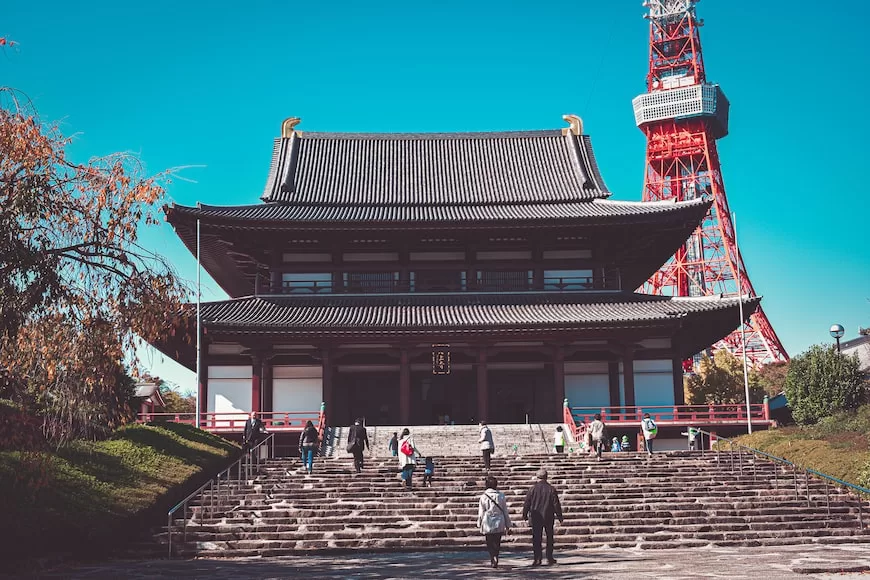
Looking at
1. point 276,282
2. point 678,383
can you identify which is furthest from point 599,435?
point 276,282

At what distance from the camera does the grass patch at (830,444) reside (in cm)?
2405

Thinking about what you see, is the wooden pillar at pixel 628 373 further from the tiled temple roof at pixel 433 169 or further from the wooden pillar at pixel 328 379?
the wooden pillar at pixel 328 379

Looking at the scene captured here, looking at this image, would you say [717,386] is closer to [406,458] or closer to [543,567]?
[406,458]

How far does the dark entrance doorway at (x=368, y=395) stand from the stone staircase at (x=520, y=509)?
10586 mm

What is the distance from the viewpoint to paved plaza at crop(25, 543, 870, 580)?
47.1 feet

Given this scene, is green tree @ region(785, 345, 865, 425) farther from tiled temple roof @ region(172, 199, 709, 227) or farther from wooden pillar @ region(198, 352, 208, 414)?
wooden pillar @ region(198, 352, 208, 414)

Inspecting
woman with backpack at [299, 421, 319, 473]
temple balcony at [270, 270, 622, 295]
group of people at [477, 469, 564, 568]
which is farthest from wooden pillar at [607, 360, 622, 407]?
group of people at [477, 469, 564, 568]

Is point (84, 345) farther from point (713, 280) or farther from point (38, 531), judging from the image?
point (713, 280)

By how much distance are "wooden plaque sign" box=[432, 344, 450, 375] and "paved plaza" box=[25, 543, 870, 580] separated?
55.8 feet

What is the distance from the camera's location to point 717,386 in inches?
2211

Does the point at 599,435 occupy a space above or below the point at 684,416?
below

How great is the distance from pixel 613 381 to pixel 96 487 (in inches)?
869

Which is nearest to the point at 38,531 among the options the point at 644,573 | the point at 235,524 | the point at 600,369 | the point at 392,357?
the point at 235,524

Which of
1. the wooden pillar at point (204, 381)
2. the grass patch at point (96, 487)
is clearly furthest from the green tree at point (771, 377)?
the grass patch at point (96, 487)
